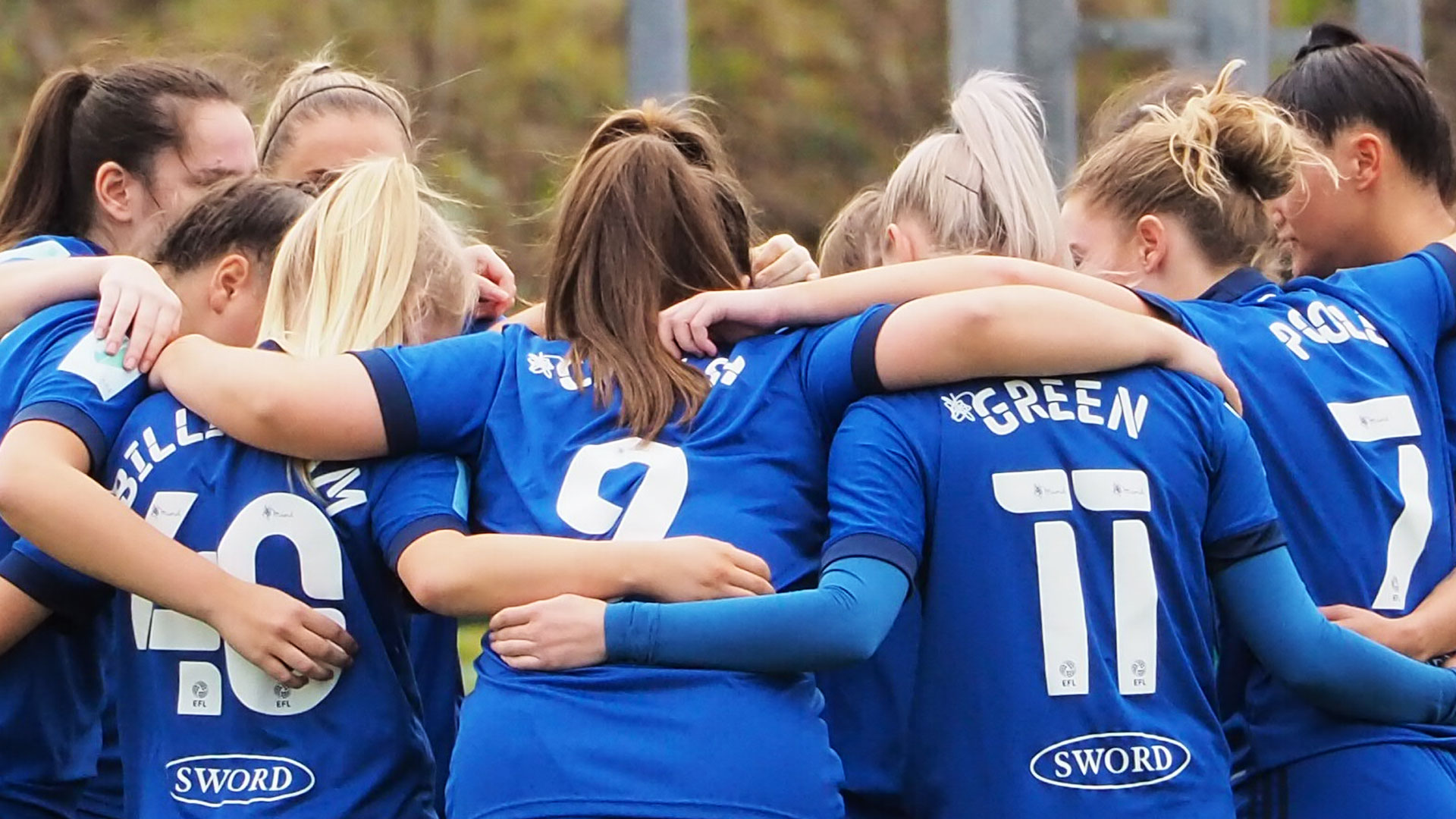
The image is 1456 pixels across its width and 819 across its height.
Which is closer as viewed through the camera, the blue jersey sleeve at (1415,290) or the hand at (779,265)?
the blue jersey sleeve at (1415,290)

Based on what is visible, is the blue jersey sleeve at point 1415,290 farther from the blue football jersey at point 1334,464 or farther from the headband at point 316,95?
the headband at point 316,95

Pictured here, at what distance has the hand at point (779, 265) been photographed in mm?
3418

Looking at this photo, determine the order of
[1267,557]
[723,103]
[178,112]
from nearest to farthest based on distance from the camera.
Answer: [1267,557] → [178,112] → [723,103]

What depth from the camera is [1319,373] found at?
312cm

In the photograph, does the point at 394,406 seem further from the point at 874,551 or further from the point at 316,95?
the point at 316,95

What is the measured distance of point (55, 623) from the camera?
3.20m

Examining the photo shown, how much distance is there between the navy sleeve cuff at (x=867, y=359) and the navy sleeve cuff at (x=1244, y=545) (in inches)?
21.6

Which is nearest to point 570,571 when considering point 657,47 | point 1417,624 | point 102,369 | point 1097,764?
point 1097,764

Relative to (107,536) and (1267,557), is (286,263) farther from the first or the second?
(1267,557)

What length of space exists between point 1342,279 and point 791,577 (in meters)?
1.18

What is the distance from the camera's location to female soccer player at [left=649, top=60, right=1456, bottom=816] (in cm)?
299

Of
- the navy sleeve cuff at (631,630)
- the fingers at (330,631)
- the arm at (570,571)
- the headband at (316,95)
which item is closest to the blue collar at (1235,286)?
the arm at (570,571)

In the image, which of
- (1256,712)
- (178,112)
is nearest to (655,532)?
(1256,712)

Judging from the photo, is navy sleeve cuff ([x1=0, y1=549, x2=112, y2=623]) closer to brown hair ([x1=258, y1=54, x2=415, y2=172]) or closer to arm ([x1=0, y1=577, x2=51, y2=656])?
→ arm ([x1=0, y1=577, x2=51, y2=656])
